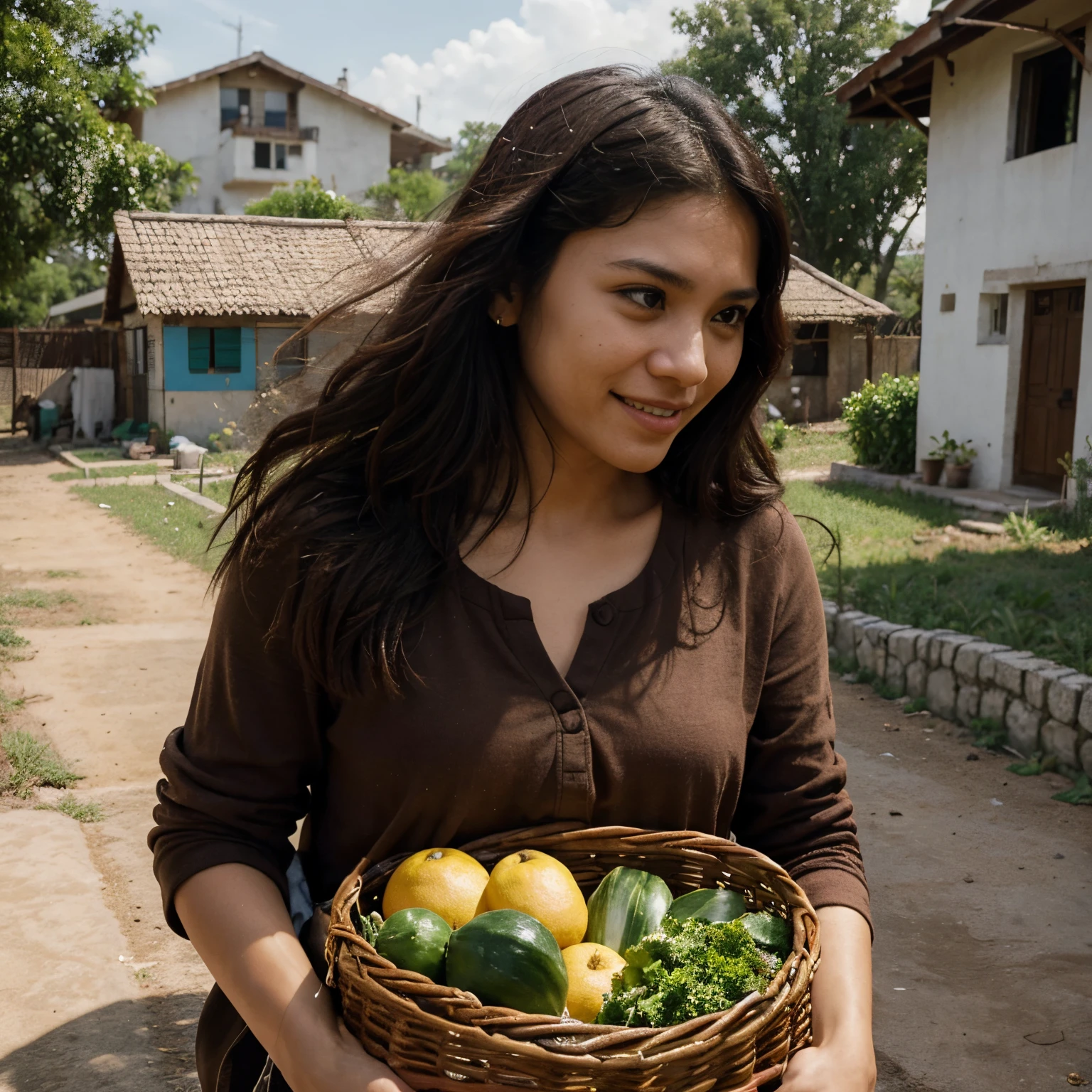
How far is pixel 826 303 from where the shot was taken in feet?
81.8

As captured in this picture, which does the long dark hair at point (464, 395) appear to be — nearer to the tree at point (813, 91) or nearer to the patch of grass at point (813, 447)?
the patch of grass at point (813, 447)

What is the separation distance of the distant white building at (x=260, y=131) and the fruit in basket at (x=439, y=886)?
3912 cm

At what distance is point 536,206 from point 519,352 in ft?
0.80

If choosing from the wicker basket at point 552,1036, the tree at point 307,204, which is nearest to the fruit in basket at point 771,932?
the wicker basket at point 552,1036

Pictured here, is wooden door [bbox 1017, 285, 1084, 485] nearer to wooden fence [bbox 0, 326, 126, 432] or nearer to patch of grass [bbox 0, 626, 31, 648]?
patch of grass [bbox 0, 626, 31, 648]

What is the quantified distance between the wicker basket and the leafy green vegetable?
0.10ft

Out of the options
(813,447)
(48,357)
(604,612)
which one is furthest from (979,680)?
(48,357)

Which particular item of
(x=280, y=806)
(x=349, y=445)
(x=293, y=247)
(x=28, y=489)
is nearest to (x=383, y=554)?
(x=349, y=445)

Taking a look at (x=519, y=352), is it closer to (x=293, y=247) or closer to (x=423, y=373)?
(x=423, y=373)

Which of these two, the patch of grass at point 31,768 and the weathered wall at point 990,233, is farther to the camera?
the weathered wall at point 990,233

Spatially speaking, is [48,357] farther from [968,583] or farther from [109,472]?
[968,583]

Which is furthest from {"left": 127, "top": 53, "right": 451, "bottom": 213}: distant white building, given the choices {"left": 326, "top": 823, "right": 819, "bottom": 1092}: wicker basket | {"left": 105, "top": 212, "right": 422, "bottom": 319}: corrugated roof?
{"left": 326, "top": 823, "right": 819, "bottom": 1092}: wicker basket

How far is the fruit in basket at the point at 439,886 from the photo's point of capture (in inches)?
59.6

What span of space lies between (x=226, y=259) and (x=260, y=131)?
17.4m
